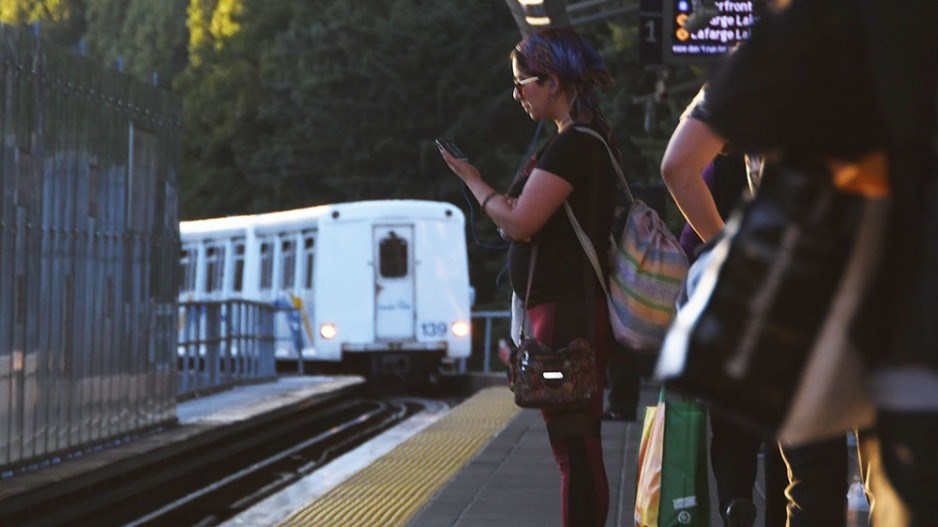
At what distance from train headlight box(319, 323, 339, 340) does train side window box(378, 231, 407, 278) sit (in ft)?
3.66

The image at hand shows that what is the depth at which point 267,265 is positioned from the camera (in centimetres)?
3066

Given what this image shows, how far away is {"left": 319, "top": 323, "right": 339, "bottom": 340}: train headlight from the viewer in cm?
2831

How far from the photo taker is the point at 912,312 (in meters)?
2.01

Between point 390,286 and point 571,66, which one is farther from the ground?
point 390,286

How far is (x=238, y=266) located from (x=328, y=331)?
3.92 meters

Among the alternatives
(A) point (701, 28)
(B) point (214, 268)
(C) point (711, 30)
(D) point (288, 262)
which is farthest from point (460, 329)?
(C) point (711, 30)

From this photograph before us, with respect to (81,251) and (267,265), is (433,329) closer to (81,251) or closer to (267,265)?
(267,265)

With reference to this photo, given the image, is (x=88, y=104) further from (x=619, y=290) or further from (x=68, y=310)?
(x=619, y=290)

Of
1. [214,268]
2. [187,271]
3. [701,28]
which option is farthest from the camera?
[187,271]

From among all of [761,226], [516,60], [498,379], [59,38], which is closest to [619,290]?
[516,60]

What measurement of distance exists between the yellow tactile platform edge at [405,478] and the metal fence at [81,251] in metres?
1.65

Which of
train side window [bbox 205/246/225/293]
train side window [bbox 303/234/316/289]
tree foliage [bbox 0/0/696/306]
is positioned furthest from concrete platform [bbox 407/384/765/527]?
tree foliage [bbox 0/0/696/306]

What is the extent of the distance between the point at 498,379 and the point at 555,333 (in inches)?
848

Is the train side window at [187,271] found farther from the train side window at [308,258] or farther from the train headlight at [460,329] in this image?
the train headlight at [460,329]
